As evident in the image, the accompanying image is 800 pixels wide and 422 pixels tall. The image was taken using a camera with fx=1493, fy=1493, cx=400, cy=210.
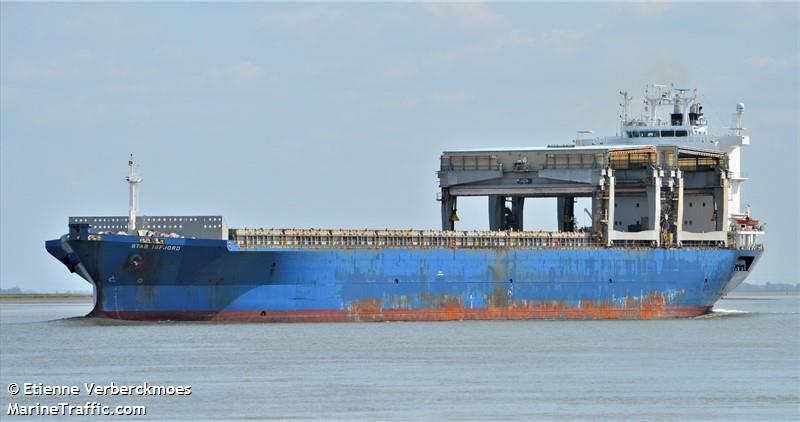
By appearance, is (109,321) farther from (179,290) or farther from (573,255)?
(573,255)

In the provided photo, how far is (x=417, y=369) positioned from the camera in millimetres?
33719

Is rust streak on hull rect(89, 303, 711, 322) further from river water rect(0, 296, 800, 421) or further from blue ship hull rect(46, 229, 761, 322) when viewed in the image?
river water rect(0, 296, 800, 421)

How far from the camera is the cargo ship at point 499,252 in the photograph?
149 ft

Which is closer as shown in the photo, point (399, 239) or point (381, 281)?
point (381, 281)

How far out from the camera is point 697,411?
27.8 meters

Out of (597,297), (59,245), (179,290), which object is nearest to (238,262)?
(179,290)

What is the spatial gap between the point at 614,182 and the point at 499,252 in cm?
736

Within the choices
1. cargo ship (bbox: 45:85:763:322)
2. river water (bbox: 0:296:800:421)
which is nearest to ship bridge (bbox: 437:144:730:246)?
cargo ship (bbox: 45:85:763:322)

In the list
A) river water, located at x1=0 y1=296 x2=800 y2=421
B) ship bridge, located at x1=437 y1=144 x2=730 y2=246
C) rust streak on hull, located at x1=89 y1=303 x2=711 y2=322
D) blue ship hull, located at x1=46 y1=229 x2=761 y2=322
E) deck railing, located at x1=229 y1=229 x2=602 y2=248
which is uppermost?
ship bridge, located at x1=437 y1=144 x2=730 y2=246

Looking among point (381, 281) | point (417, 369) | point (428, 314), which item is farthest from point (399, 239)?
point (417, 369)

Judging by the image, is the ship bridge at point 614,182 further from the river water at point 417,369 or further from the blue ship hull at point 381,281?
the river water at point 417,369

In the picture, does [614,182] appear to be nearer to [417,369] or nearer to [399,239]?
[399,239]

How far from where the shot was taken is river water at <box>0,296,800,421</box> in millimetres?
27906

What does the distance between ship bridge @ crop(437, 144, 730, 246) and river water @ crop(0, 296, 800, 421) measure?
25.3 ft
